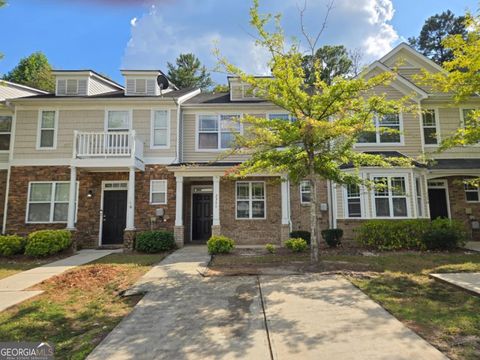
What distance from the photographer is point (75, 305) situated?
5.51 meters

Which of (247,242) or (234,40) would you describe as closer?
(234,40)

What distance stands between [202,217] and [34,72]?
29.8m

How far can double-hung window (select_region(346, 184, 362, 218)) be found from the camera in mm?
12141

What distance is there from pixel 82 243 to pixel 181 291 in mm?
8630

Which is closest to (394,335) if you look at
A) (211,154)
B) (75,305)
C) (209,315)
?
(209,315)

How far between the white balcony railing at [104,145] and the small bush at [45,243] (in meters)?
3.14

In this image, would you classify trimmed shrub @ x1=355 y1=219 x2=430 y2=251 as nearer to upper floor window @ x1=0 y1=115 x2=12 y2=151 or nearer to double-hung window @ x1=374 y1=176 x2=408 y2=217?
double-hung window @ x1=374 y1=176 x2=408 y2=217

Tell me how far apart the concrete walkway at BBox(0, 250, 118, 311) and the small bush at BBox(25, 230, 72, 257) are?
0.61m

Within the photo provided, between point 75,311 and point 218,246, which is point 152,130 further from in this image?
point 75,311

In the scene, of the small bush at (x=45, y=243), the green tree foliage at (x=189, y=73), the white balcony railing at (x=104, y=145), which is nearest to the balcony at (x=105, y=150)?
the white balcony railing at (x=104, y=145)

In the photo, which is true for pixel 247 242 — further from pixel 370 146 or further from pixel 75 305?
pixel 75 305

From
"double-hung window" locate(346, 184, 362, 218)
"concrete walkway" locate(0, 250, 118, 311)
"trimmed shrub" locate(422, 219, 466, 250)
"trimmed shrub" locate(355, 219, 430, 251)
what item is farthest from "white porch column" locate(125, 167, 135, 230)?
"trimmed shrub" locate(422, 219, 466, 250)

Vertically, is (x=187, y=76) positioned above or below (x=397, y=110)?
above

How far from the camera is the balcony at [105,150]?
458 inches
